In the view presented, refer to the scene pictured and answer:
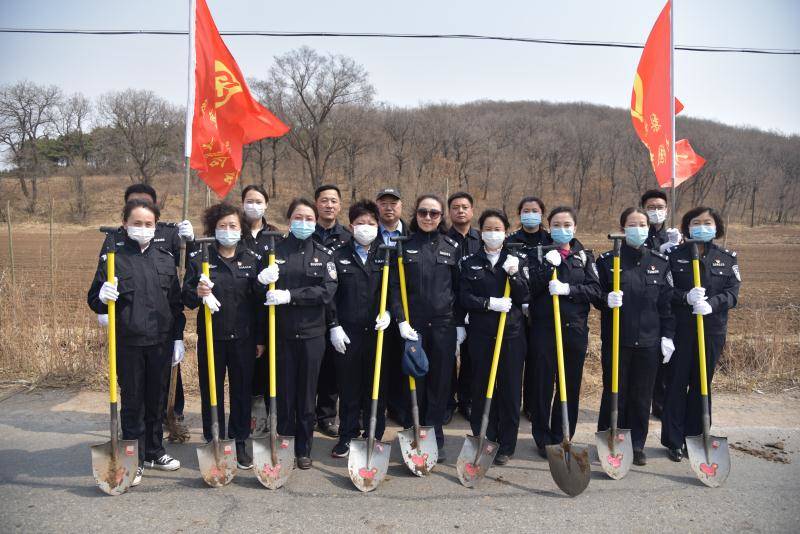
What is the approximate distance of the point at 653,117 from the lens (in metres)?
6.48

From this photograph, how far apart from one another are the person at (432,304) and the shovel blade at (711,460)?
192 cm

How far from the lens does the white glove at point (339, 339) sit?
451 cm

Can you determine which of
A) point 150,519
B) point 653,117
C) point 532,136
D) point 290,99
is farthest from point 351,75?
point 150,519

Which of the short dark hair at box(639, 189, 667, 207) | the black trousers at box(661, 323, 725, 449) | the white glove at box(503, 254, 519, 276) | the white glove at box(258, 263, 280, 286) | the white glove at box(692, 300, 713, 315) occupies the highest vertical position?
the short dark hair at box(639, 189, 667, 207)

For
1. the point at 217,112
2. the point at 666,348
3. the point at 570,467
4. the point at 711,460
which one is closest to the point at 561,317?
the point at 666,348

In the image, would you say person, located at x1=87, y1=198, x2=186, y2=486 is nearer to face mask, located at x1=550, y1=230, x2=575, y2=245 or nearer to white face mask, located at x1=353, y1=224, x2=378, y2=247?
white face mask, located at x1=353, y1=224, x2=378, y2=247

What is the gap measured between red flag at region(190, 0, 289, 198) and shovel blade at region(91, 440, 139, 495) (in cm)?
259

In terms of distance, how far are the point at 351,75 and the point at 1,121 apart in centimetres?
2371

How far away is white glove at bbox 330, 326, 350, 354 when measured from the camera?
4.51 metres

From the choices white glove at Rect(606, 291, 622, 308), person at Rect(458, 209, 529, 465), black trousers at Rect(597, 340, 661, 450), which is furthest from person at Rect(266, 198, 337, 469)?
black trousers at Rect(597, 340, 661, 450)

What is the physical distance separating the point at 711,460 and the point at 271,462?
331cm

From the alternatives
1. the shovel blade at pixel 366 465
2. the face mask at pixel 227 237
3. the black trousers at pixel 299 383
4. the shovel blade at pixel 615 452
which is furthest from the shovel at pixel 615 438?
the face mask at pixel 227 237

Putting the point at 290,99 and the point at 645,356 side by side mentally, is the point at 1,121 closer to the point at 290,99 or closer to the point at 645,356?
the point at 290,99

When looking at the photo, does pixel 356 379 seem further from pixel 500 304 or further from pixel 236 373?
pixel 500 304
